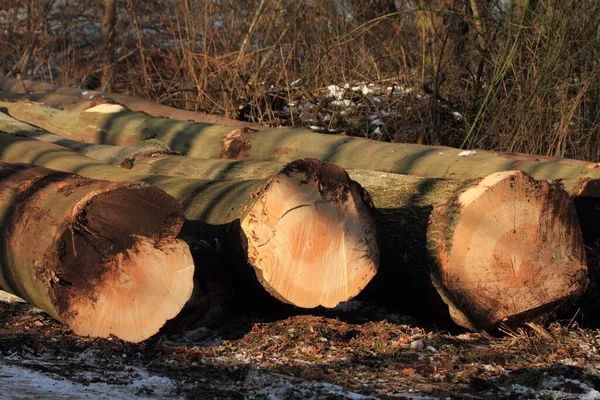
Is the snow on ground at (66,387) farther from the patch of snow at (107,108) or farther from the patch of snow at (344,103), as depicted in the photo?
the patch of snow at (344,103)

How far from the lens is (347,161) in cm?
534

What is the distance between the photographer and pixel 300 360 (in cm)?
336

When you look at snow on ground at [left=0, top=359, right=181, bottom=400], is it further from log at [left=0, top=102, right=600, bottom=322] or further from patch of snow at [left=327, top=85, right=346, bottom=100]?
patch of snow at [left=327, top=85, right=346, bottom=100]

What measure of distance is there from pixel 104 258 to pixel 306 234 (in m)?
0.89

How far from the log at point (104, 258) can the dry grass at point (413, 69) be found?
11.9 ft

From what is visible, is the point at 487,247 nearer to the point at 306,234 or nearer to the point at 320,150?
the point at 306,234

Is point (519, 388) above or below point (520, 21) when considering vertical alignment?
below

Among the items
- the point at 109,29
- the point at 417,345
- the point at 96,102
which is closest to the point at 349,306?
the point at 417,345

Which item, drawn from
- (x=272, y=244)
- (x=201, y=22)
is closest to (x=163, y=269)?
(x=272, y=244)

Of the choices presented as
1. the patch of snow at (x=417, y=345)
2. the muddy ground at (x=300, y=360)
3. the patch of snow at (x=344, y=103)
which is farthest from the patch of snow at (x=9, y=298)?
the patch of snow at (x=344, y=103)

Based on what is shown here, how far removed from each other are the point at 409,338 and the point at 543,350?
61 cm

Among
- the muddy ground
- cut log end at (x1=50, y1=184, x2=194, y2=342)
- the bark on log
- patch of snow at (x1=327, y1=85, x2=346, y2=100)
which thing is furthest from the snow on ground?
patch of snow at (x1=327, y1=85, x2=346, y2=100)

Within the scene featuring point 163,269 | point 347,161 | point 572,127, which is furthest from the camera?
point 572,127

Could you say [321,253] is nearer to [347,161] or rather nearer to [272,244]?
[272,244]
